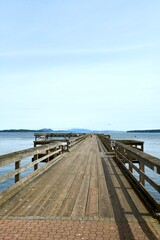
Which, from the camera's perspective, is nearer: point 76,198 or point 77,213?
point 77,213

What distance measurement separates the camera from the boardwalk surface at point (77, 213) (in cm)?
466

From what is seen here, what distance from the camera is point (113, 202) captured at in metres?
6.60

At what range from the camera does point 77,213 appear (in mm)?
5711

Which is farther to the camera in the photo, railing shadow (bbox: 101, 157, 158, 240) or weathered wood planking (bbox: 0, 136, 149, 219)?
weathered wood planking (bbox: 0, 136, 149, 219)

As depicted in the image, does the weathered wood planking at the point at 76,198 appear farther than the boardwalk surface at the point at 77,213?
Yes

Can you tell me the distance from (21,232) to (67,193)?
112 inches

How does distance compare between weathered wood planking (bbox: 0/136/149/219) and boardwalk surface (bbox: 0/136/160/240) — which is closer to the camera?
boardwalk surface (bbox: 0/136/160/240)

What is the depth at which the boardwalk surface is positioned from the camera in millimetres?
4664

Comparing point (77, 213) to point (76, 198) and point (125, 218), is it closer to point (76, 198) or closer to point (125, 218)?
point (125, 218)

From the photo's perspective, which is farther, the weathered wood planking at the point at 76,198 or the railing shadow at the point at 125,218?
the weathered wood planking at the point at 76,198

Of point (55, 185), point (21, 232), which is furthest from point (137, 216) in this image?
point (55, 185)

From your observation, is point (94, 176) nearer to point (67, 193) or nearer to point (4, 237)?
point (67, 193)

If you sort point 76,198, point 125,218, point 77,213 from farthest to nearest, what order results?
point 76,198, point 77,213, point 125,218

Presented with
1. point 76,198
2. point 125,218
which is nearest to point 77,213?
point 125,218
